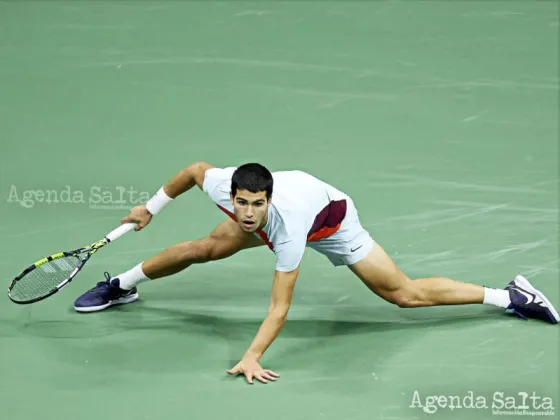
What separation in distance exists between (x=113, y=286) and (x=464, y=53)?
4.33 meters

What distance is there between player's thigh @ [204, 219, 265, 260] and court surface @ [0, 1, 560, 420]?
0.44m

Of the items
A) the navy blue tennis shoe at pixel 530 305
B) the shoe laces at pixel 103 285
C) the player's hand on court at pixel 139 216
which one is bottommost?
the navy blue tennis shoe at pixel 530 305

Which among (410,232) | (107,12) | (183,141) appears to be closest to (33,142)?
(183,141)

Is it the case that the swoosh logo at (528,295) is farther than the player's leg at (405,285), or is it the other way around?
the swoosh logo at (528,295)

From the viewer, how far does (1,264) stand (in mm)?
7629

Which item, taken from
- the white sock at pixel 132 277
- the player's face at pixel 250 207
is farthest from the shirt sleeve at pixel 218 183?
the white sock at pixel 132 277

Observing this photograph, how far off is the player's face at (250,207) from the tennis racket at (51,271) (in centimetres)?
89

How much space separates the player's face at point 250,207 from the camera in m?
6.32

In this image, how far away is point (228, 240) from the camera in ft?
23.2

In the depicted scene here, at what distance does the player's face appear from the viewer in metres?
6.32

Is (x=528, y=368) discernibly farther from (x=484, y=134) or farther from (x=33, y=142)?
A: (x=33, y=142)

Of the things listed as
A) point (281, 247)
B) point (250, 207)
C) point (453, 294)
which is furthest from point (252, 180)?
point (453, 294)

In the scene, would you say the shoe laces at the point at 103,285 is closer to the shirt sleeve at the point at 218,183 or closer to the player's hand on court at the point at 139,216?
the player's hand on court at the point at 139,216

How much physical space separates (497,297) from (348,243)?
1032 millimetres
